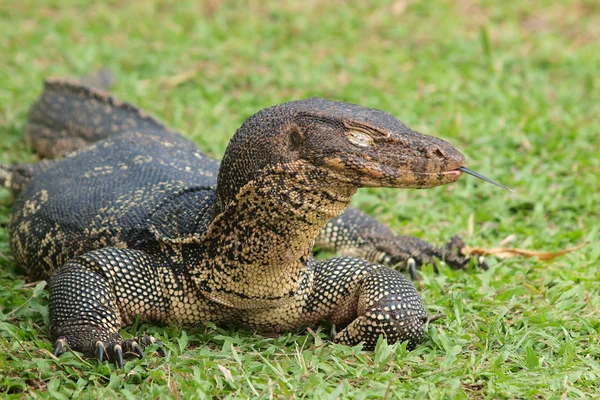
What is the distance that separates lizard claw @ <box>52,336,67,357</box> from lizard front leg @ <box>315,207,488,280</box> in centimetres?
226

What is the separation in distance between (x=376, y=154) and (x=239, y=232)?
35.8 inches

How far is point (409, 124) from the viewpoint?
8.29 metres

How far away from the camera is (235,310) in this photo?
4.93m

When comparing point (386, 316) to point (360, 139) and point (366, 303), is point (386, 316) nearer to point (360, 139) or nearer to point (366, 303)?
point (366, 303)

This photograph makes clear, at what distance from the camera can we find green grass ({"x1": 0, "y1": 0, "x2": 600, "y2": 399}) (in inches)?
174

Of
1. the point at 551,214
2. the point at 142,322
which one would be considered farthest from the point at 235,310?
the point at 551,214

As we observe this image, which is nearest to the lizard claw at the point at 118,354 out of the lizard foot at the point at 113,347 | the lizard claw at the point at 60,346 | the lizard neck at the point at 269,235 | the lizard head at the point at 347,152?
the lizard foot at the point at 113,347

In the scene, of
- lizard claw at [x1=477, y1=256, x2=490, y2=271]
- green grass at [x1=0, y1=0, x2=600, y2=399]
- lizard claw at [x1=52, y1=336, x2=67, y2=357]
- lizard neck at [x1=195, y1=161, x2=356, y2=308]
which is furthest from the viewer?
lizard claw at [x1=477, y1=256, x2=490, y2=271]

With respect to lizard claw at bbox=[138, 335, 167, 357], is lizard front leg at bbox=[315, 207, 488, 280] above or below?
above

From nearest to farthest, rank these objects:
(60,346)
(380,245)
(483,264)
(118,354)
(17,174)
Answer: (118,354) → (60,346) → (483,264) → (380,245) → (17,174)

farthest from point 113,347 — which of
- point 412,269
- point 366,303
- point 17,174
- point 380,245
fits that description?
point 17,174

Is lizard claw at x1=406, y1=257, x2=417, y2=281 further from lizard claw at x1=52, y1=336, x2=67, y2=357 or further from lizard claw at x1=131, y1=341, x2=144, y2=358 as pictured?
lizard claw at x1=52, y1=336, x2=67, y2=357

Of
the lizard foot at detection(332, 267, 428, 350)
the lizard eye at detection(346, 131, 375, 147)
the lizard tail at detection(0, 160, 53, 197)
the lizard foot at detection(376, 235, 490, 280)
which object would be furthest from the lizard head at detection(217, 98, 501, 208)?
the lizard tail at detection(0, 160, 53, 197)

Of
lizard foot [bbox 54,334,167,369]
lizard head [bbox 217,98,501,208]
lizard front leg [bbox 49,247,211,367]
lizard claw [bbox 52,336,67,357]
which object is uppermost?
lizard head [bbox 217,98,501,208]
